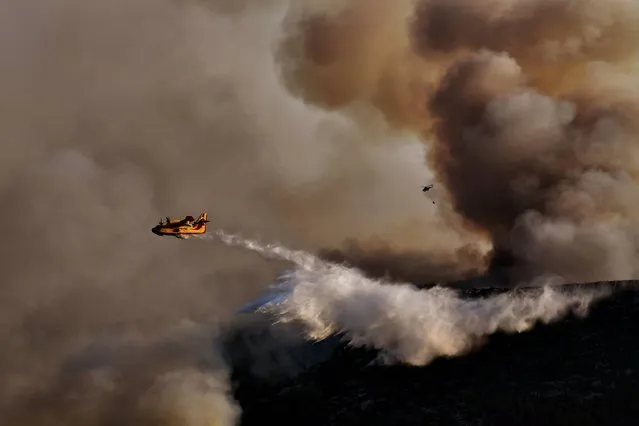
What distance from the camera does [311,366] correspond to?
310 feet

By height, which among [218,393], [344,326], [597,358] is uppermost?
[344,326]

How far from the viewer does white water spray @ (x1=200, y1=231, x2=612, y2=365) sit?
93625 millimetres

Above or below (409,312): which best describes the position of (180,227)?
above

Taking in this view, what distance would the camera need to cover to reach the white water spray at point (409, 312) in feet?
307

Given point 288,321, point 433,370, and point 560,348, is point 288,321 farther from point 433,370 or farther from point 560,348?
point 560,348

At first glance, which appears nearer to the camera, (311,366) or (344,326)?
(311,366)

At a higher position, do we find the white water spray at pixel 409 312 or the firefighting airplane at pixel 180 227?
the firefighting airplane at pixel 180 227

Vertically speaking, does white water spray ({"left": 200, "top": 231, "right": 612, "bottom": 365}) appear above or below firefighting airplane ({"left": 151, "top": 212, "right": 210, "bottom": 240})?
below

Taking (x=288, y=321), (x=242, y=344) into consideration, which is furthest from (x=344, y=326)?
(x=242, y=344)

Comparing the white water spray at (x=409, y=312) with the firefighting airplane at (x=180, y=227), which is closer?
the white water spray at (x=409, y=312)

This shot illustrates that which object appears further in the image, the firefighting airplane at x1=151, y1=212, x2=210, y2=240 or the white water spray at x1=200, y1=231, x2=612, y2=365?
the firefighting airplane at x1=151, y1=212, x2=210, y2=240

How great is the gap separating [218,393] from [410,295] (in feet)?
129

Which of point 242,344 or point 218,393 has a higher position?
point 242,344

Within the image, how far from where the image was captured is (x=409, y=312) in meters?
100
